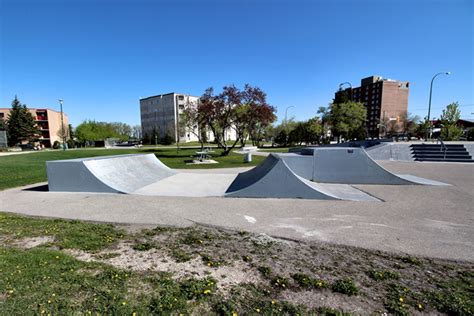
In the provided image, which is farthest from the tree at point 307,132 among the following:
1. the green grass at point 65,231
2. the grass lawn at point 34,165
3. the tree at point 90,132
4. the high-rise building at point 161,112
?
the tree at point 90,132

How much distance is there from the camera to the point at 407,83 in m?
102

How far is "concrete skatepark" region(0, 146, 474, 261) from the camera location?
4.06 metres

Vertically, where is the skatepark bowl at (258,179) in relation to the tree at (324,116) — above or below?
below

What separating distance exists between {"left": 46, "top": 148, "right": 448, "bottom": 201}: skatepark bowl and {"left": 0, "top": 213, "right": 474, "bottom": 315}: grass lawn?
10.5 feet

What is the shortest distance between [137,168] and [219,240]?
801 centimetres

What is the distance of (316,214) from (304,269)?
101 inches

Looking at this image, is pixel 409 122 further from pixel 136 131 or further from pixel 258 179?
pixel 136 131

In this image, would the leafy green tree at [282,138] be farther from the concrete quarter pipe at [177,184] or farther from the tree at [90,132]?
the tree at [90,132]

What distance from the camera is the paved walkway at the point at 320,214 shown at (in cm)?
405

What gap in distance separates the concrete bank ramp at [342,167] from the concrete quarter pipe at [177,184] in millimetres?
802

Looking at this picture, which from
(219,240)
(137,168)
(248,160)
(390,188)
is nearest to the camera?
(219,240)

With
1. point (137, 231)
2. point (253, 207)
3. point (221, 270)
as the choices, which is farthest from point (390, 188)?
point (137, 231)

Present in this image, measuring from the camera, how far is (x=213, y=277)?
113 inches

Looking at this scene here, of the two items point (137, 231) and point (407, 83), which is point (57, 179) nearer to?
point (137, 231)
